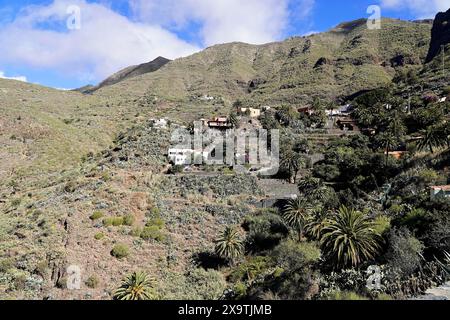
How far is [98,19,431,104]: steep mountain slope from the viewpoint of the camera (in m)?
130

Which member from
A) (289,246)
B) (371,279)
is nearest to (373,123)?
(289,246)

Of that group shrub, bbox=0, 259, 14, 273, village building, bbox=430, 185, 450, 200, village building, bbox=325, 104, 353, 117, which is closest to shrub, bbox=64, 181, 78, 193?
shrub, bbox=0, 259, 14, 273

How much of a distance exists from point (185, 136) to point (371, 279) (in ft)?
185

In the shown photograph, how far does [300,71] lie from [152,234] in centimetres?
13153

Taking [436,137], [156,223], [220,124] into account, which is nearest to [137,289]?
[156,223]

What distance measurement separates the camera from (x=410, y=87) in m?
95.0

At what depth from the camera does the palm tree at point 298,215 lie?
39812mm

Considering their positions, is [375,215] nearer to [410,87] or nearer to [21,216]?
[21,216]

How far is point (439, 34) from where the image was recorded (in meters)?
141

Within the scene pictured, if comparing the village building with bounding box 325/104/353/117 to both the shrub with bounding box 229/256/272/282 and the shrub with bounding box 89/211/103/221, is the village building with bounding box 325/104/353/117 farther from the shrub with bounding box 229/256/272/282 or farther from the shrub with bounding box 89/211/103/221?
the shrub with bounding box 89/211/103/221

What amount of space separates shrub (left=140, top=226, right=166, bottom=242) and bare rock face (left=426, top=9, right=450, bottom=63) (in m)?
128

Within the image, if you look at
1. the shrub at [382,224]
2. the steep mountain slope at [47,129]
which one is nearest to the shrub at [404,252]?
the shrub at [382,224]

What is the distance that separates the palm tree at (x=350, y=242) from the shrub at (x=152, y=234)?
19.6m
